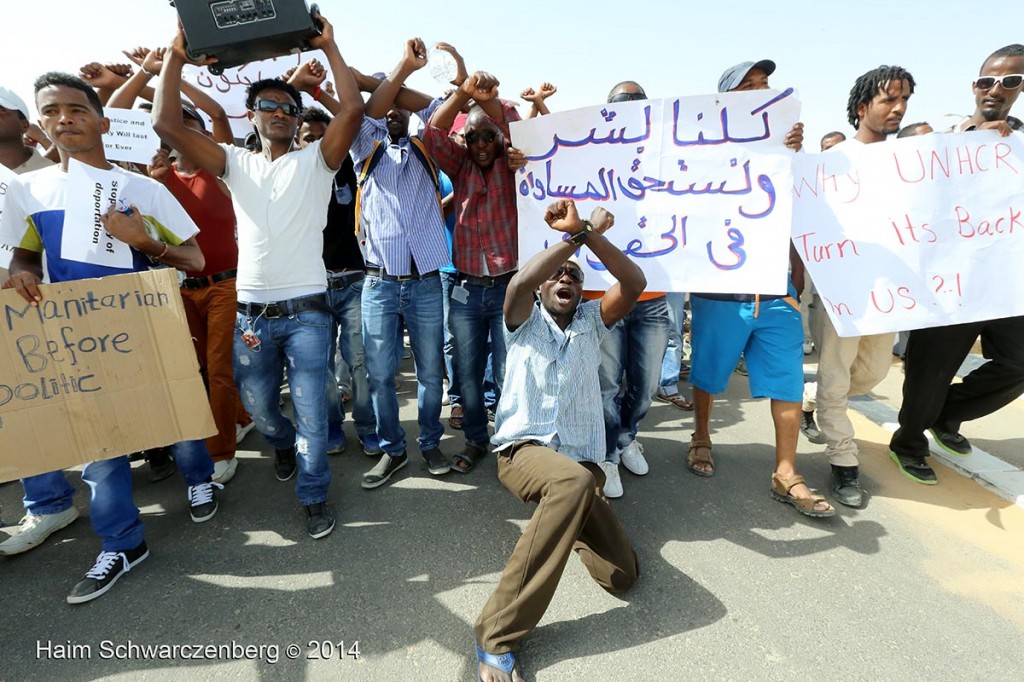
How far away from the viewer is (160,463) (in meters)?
3.30

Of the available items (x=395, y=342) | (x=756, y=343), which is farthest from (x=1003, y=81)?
(x=395, y=342)

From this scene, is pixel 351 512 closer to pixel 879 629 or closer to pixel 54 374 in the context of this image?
pixel 54 374

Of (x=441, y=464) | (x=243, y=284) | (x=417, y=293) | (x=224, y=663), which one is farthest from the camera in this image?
(x=441, y=464)

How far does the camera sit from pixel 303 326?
2.54 m

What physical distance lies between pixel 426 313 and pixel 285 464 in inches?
52.6

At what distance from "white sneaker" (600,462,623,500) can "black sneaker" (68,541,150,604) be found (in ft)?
7.79

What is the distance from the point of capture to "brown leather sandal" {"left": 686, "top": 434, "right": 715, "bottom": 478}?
3.18m

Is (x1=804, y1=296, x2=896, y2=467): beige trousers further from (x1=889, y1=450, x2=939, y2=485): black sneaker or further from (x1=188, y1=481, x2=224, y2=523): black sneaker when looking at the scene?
(x1=188, y1=481, x2=224, y2=523): black sneaker

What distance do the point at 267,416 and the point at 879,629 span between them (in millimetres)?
3005

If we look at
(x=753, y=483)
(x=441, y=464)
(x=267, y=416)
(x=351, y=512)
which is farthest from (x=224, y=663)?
(x=753, y=483)

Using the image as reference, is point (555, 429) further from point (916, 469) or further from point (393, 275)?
point (916, 469)

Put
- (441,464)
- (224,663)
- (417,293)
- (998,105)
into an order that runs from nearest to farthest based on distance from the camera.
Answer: (224,663) → (998,105) → (417,293) → (441,464)

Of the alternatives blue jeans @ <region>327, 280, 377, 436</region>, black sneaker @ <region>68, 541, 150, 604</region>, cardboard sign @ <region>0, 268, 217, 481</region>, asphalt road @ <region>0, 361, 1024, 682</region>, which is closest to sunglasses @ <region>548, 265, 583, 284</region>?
asphalt road @ <region>0, 361, 1024, 682</region>

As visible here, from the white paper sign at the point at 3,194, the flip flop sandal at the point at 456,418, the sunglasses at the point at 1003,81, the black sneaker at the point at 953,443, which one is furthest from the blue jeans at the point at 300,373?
the black sneaker at the point at 953,443
